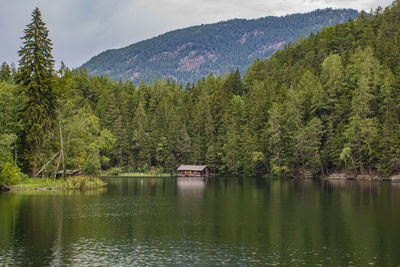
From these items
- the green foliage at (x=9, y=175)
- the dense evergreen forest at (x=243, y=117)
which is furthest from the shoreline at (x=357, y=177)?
the green foliage at (x=9, y=175)

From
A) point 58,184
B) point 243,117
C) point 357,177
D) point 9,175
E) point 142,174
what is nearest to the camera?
point 9,175

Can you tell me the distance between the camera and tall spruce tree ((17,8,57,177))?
65.2 m

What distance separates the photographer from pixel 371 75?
4114 inches

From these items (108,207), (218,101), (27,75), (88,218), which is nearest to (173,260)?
(88,218)

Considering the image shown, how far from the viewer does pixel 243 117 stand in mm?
132500

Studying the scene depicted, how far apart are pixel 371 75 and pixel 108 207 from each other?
81422 millimetres

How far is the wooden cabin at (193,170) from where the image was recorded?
13000cm

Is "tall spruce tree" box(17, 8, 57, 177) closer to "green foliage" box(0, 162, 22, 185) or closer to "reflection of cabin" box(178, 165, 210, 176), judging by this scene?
"green foliage" box(0, 162, 22, 185)

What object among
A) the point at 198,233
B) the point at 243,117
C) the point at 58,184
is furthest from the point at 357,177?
the point at 198,233

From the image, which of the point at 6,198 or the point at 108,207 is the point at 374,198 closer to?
the point at 108,207

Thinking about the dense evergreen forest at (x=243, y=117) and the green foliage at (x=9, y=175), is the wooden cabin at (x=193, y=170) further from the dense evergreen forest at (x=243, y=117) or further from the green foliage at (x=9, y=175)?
the green foliage at (x=9, y=175)

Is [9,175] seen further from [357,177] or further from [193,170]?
[193,170]

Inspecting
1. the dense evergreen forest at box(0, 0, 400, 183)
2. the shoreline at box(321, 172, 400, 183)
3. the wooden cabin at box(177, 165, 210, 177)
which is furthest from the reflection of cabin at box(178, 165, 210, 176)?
the shoreline at box(321, 172, 400, 183)

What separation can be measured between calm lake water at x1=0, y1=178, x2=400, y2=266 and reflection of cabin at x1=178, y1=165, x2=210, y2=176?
7816cm
